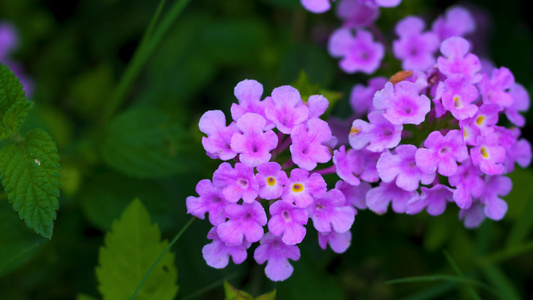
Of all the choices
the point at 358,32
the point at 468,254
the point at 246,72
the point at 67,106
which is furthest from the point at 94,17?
the point at 468,254

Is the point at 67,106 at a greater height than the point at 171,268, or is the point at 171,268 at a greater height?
the point at 171,268

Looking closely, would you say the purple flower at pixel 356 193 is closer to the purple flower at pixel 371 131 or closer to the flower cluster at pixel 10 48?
the purple flower at pixel 371 131

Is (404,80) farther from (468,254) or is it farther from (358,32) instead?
(468,254)

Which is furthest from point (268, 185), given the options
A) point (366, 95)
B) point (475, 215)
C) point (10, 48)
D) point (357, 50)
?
point (10, 48)

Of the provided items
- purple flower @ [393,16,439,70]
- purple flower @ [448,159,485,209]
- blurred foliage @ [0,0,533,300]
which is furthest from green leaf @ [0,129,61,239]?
purple flower @ [393,16,439,70]

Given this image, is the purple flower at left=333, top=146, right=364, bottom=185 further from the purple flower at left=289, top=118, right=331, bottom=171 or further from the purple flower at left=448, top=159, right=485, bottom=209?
the purple flower at left=448, top=159, right=485, bottom=209

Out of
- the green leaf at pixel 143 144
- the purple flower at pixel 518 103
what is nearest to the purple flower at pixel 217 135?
the green leaf at pixel 143 144
